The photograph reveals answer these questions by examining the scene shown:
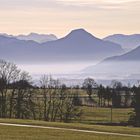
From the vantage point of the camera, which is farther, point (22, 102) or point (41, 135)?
point (22, 102)

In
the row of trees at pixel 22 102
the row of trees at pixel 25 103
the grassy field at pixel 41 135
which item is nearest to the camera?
the grassy field at pixel 41 135

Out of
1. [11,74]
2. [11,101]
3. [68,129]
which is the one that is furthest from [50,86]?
[68,129]

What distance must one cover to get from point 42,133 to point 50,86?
95797 mm

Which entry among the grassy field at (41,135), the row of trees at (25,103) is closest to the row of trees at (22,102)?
the row of trees at (25,103)

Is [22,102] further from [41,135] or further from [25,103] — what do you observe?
[41,135]

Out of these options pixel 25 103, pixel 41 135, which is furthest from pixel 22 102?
pixel 41 135

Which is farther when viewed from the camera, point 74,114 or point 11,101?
point 74,114

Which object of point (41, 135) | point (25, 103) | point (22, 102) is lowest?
point (41, 135)

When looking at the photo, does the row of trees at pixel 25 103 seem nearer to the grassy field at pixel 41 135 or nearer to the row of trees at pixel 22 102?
the row of trees at pixel 22 102

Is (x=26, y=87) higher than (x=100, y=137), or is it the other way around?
(x=26, y=87)

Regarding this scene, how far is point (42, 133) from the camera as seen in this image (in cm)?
4188

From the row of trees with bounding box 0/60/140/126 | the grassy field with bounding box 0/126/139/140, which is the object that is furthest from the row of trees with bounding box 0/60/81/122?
the grassy field with bounding box 0/126/139/140

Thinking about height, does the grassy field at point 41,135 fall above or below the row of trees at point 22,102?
below

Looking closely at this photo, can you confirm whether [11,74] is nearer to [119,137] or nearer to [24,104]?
[24,104]
